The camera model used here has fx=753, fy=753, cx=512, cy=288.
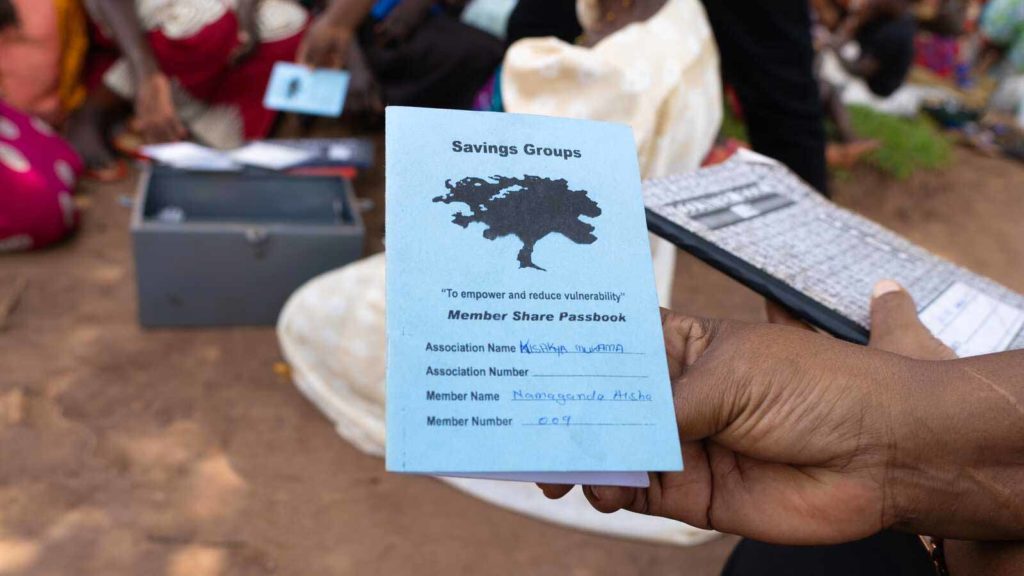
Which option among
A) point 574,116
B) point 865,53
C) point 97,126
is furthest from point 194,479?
point 865,53

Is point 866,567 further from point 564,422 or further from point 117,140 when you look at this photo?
point 117,140

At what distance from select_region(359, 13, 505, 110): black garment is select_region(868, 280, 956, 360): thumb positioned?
2.48 metres

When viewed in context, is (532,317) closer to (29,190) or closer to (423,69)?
(29,190)

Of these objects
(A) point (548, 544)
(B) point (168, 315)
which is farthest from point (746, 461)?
(B) point (168, 315)

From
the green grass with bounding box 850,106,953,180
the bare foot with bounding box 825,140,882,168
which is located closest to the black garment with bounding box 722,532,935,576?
the bare foot with bounding box 825,140,882,168

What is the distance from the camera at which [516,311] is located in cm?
69

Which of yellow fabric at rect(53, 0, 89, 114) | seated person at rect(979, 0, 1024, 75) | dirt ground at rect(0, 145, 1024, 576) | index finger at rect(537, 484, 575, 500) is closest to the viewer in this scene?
index finger at rect(537, 484, 575, 500)

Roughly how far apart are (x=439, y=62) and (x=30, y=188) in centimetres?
164

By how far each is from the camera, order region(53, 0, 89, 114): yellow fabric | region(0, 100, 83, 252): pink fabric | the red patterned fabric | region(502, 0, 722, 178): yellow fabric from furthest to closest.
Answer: the red patterned fabric → region(53, 0, 89, 114): yellow fabric → region(0, 100, 83, 252): pink fabric → region(502, 0, 722, 178): yellow fabric

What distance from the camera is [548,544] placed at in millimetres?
1794

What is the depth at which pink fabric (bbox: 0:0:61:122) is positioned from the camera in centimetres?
299

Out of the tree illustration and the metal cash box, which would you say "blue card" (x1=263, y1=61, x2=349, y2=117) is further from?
the tree illustration

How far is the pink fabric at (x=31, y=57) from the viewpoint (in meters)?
2.99

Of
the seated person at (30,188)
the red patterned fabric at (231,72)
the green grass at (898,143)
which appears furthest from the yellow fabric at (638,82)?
the green grass at (898,143)
